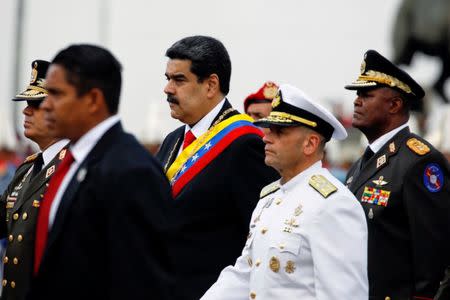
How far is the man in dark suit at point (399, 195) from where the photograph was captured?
7.81 meters

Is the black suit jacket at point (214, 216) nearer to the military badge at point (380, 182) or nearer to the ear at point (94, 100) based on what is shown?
the military badge at point (380, 182)

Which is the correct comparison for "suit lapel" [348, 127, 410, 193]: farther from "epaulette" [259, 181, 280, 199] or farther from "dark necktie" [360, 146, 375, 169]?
"epaulette" [259, 181, 280, 199]

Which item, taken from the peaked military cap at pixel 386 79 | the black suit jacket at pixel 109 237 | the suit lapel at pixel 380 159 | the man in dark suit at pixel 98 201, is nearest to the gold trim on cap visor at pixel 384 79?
the peaked military cap at pixel 386 79

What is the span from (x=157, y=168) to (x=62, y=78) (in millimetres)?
520

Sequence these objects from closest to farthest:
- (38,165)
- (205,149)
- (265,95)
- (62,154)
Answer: (62,154)
(205,149)
(38,165)
(265,95)

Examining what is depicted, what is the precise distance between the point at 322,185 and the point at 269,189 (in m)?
0.50

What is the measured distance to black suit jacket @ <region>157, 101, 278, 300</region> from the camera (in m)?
7.52

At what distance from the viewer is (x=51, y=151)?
26.5ft

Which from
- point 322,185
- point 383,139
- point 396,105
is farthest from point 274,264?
point 396,105

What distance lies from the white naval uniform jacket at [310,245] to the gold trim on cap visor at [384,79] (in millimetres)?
1647

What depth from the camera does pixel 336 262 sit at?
21.0 feet

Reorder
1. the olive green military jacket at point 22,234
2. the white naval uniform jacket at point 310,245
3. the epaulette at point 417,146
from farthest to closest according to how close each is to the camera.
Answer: the epaulette at point 417,146
the olive green military jacket at point 22,234
the white naval uniform jacket at point 310,245

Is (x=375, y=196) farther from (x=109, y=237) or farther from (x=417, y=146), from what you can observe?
(x=109, y=237)

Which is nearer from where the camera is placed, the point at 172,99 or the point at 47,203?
the point at 47,203
